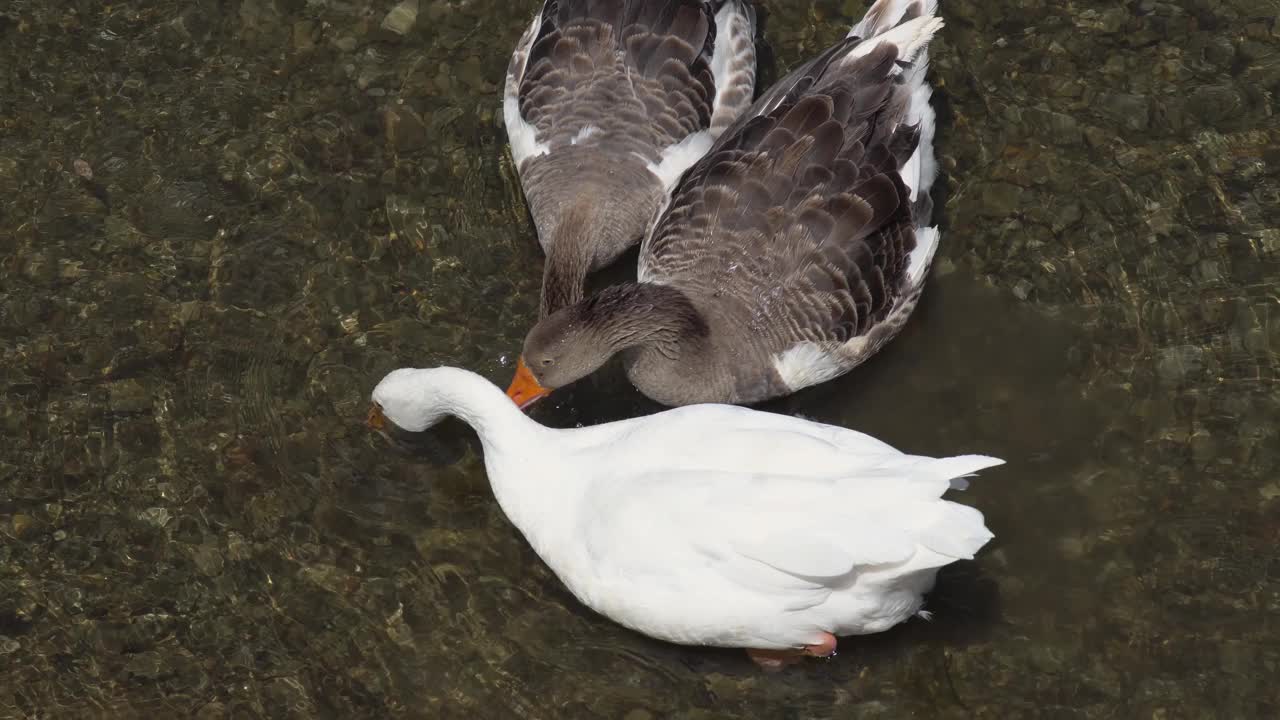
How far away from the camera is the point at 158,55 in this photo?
26.3ft

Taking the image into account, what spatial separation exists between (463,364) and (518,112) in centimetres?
155

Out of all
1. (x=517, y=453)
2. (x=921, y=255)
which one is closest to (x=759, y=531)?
(x=517, y=453)

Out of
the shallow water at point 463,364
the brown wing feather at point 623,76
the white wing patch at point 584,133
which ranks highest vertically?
the brown wing feather at point 623,76

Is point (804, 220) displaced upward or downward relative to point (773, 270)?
upward

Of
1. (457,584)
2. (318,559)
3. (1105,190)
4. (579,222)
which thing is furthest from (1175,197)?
(318,559)

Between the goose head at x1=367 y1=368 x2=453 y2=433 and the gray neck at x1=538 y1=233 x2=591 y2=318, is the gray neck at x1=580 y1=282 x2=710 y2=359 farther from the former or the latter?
the goose head at x1=367 y1=368 x2=453 y2=433

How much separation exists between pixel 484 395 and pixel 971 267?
290 cm

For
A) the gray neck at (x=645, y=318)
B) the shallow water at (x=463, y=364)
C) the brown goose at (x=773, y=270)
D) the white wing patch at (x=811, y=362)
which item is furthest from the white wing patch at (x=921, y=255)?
the gray neck at (x=645, y=318)

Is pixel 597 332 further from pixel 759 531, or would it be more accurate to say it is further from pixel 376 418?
pixel 759 531

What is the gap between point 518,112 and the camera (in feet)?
24.4

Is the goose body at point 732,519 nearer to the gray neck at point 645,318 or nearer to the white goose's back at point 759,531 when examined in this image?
the white goose's back at point 759,531

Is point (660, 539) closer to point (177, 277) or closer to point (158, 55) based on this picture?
point (177, 277)

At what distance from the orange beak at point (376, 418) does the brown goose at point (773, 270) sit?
68 centimetres

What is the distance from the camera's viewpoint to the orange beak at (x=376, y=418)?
6.49m
